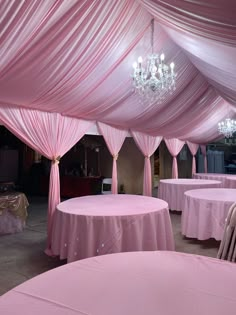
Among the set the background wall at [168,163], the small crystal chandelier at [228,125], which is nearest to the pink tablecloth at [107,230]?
the small crystal chandelier at [228,125]

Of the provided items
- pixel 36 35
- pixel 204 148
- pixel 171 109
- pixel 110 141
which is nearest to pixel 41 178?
pixel 110 141

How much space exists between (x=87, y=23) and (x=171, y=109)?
12.6 ft

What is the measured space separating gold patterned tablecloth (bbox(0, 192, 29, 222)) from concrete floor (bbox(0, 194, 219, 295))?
38 centimetres

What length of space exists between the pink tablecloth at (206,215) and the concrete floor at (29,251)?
0.75 feet

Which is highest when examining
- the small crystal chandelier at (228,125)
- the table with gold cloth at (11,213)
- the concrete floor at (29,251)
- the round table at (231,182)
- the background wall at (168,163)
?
the small crystal chandelier at (228,125)

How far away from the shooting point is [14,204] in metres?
5.37

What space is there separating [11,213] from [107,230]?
3073 mm

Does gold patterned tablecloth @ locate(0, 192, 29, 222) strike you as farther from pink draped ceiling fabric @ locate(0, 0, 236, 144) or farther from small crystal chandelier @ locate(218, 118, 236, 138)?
small crystal chandelier @ locate(218, 118, 236, 138)

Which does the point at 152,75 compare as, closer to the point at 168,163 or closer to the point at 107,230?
the point at 107,230

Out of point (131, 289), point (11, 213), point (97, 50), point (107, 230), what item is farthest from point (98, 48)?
point (11, 213)

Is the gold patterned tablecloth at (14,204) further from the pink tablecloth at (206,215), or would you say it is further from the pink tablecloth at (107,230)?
the pink tablecloth at (206,215)

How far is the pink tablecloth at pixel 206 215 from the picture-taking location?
4.19 metres

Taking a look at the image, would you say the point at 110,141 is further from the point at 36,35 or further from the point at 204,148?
the point at 204,148

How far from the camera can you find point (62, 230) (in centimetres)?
332
